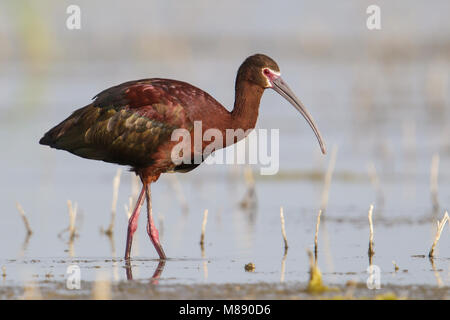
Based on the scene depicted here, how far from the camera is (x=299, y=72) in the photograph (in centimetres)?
2459

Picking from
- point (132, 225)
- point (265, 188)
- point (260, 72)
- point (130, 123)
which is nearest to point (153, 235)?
point (132, 225)

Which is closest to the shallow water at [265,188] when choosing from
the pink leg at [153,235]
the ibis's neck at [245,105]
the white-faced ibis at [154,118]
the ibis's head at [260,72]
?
the pink leg at [153,235]

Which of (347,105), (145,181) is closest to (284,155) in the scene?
(347,105)

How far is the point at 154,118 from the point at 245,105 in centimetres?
88

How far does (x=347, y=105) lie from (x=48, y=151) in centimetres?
631

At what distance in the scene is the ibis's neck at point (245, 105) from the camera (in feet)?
34.3

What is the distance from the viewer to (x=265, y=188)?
14.7 m

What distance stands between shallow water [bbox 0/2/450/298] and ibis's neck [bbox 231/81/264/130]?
4.12 ft

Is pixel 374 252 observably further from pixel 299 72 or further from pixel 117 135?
pixel 299 72

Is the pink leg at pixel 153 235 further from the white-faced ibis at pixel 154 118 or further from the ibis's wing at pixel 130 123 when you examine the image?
the ibis's wing at pixel 130 123

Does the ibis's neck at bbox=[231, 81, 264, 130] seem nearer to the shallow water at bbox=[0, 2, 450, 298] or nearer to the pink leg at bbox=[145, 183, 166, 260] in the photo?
the pink leg at bbox=[145, 183, 166, 260]

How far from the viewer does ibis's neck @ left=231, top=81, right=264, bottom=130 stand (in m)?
10.5

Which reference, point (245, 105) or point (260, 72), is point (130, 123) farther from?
point (260, 72)
